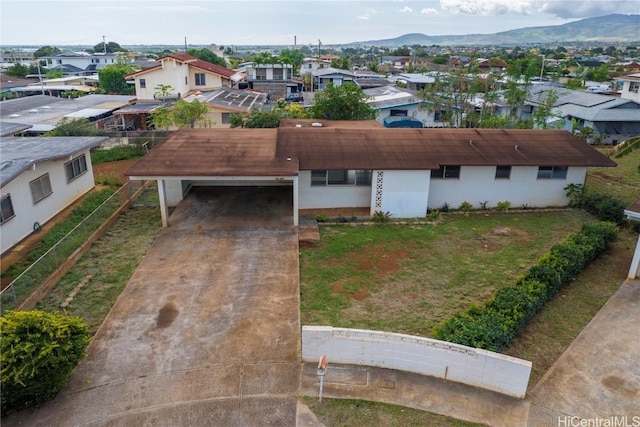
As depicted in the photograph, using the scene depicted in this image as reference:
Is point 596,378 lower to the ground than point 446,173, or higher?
lower

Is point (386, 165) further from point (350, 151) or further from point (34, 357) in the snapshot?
point (34, 357)

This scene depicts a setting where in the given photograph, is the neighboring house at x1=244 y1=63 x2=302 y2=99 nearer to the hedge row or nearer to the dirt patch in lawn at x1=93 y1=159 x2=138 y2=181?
the dirt patch in lawn at x1=93 y1=159 x2=138 y2=181

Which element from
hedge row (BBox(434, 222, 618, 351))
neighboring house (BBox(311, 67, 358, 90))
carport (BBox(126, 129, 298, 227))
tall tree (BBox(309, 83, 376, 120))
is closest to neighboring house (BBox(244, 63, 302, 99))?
neighboring house (BBox(311, 67, 358, 90))

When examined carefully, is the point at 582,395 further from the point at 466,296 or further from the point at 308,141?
the point at 308,141

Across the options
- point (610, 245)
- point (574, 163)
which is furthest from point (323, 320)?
point (574, 163)

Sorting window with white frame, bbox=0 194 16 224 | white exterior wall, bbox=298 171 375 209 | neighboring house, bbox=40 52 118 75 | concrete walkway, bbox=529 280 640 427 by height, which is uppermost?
neighboring house, bbox=40 52 118 75

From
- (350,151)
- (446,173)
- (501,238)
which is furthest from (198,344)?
(446,173)
